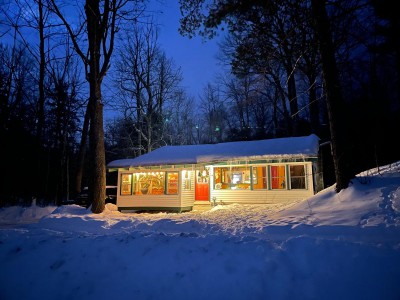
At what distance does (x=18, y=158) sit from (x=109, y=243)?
19.6m

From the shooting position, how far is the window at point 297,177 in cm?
1517

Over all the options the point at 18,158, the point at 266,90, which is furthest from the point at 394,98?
the point at 18,158

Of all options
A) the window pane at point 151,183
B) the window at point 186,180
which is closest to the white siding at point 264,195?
the window at point 186,180

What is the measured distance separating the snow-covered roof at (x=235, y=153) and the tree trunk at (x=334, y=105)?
17.0 feet

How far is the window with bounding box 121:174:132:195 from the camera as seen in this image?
17047 millimetres

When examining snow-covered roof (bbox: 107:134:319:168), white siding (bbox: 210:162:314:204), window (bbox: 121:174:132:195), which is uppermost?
snow-covered roof (bbox: 107:134:319:168)

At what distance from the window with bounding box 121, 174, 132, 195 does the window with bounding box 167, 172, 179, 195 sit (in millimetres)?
2622

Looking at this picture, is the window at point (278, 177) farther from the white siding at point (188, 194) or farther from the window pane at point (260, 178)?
the white siding at point (188, 194)

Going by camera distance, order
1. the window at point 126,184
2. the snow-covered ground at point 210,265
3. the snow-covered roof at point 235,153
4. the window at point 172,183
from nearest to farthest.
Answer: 1. the snow-covered ground at point 210,265
2. the snow-covered roof at point 235,153
3. the window at point 172,183
4. the window at point 126,184

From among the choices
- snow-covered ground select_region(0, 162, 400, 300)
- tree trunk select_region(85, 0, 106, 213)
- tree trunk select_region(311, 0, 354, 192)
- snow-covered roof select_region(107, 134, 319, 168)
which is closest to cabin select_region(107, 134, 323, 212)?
snow-covered roof select_region(107, 134, 319, 168)

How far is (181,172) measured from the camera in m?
16.2

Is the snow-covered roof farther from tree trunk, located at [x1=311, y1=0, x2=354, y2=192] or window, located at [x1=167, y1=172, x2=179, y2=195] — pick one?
tree trunk, located at [x1=311, y1=0, x2=354, y2=192]

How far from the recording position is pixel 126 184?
1716 centimetres

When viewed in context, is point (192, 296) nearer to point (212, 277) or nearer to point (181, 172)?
point (212, 277)
